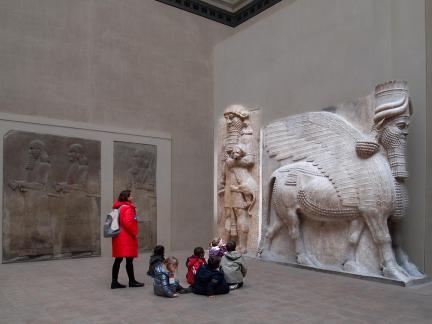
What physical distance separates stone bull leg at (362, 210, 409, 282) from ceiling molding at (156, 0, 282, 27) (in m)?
7.57

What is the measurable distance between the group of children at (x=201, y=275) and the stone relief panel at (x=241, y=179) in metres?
2.51

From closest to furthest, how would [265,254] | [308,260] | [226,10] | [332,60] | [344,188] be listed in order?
[344,188], [308,260], [332,60], [265,254], [226,10]

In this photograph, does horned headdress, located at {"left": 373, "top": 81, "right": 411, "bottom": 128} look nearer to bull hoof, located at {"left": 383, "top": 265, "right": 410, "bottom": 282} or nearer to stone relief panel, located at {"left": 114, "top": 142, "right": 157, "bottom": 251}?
bull hoof, located at {"left": 383, "top": 265, "right": 410, "bottom": 282}

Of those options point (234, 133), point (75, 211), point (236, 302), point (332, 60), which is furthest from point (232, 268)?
point (75, 211)

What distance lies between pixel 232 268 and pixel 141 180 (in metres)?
4.94

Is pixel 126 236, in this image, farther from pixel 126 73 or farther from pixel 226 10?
pixel 226 10

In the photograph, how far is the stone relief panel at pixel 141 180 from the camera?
31.4 feet

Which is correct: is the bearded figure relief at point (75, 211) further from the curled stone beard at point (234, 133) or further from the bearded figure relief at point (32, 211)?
the curled stone beard at point (234, 133)

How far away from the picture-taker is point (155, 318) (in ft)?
13.6

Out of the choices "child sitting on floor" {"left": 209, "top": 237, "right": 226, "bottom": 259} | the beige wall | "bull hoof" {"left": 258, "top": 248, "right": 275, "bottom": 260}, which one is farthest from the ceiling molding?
"child sitting on floor" {"left": 209, "top": 237, "right": 226, "bottom": 259}

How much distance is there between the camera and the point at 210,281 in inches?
199

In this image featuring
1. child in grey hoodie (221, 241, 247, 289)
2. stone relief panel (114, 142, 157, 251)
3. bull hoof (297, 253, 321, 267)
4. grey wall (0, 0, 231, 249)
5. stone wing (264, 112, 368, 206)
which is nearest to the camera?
child in grey hoodie (221, 241, 247, 289)

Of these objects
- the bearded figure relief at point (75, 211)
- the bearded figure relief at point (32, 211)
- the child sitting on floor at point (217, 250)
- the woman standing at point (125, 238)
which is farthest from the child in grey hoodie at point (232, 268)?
the bearded figure relief at point (32, 211)

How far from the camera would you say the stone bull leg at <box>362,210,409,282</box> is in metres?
5.55
